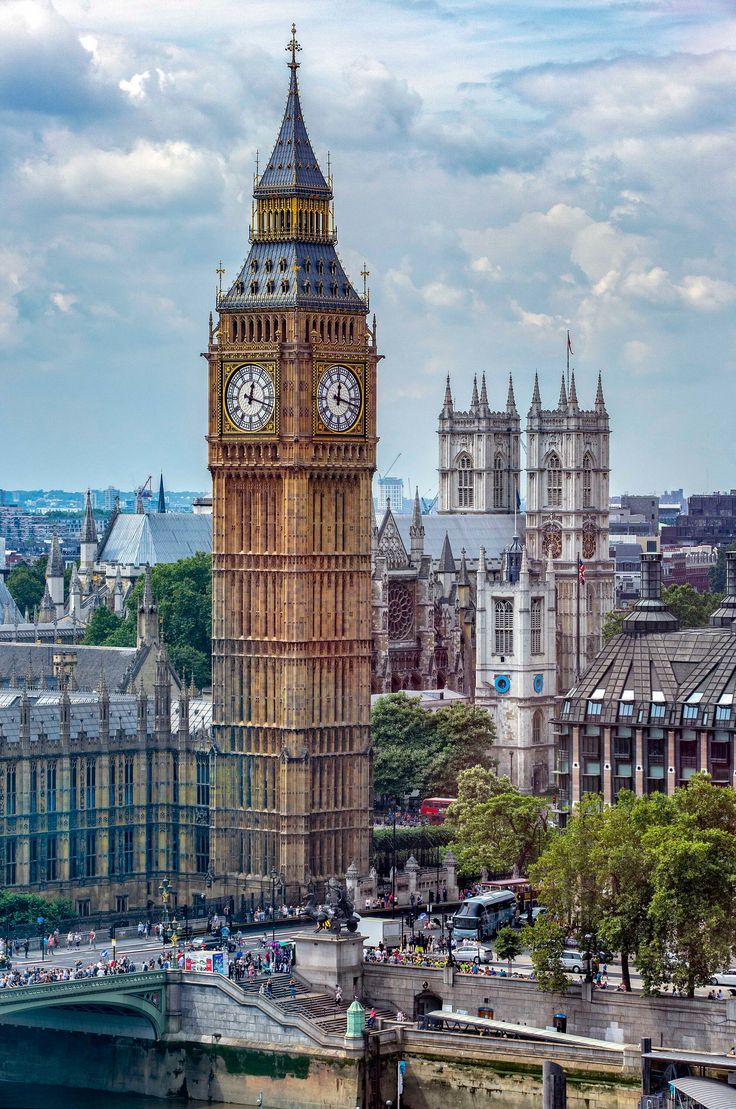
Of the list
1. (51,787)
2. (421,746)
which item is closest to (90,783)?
(51,787)

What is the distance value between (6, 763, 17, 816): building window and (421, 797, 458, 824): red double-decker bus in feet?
107

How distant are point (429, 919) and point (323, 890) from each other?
20.6 feet

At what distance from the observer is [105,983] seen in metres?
123

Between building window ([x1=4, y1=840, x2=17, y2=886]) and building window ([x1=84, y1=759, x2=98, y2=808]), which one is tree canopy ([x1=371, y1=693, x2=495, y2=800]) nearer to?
building window ([x1=84, y1=759, x2=98, y2=808])

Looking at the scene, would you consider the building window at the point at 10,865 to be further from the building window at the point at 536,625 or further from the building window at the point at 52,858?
the building window at the point at 536,625

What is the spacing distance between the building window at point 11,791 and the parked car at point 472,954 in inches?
850

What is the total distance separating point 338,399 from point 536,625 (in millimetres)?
55718

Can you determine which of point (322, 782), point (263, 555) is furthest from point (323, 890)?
point (263, 555)

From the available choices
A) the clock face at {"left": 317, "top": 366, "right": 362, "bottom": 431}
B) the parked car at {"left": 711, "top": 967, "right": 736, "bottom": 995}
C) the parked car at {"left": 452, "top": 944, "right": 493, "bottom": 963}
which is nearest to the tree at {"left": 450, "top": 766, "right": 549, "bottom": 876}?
the parked car at {"left": 452, "top": 944, "right": 493, "bottom": 963}

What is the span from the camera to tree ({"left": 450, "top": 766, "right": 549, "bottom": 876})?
479ft

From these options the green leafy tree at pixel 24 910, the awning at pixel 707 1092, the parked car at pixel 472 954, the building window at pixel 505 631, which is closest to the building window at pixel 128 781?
the green leafy tree at pixel 24 910

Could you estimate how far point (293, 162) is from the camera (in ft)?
481

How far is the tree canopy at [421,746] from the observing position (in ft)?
577

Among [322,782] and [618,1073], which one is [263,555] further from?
[618,1073]
